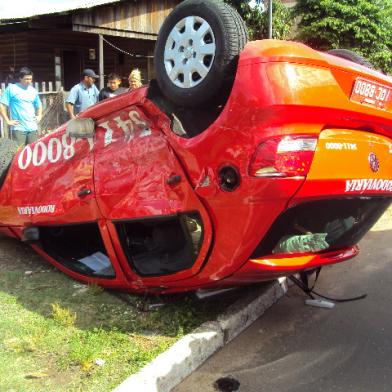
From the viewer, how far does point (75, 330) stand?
3.50m

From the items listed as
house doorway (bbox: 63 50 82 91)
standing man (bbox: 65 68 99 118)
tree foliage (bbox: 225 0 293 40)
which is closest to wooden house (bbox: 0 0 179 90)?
house doorway (bbox: 63 50 82 91)

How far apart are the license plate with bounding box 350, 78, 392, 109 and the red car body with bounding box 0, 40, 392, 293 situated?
10 mm

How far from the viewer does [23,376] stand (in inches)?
116

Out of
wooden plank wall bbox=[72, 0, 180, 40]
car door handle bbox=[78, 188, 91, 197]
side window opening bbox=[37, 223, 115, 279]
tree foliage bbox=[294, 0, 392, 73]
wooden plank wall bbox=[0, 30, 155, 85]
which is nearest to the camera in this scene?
car door handle bbox=[78, 188, 91, 197]

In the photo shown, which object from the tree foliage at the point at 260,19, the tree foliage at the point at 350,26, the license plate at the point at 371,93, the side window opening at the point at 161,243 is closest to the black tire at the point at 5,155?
the side window opening at the point at 161,243

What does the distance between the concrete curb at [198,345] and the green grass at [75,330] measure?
0.37ft

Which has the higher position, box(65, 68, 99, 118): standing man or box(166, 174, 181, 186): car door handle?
box(65, 68, 99, 118): standing man

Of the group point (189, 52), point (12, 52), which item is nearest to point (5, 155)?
point (189, 52)

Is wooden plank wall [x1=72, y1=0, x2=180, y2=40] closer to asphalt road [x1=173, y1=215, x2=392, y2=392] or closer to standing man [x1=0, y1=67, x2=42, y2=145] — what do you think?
standing man [x1=0, y1=67, x2=42, y2=145]

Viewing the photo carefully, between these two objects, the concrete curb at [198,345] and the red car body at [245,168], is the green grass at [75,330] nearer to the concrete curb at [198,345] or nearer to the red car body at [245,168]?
the concrete curb at [198,345]

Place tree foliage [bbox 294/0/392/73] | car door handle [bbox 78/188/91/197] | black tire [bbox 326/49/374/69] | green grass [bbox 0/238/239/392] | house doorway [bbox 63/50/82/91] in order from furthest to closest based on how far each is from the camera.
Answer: tree foliage [bbox 294/0/392/73]
house doorway [bbox 63/50/82/91]
car door handle [bbox 78/188/91/197]
black tire [bbox 326/49/374/69]
green grass [bbox 0/238/239/392]

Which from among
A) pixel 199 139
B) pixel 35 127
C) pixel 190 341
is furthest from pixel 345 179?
pixel 35 127

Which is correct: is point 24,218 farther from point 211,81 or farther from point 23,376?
point 211,81

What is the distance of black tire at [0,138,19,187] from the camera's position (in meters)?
4.60
